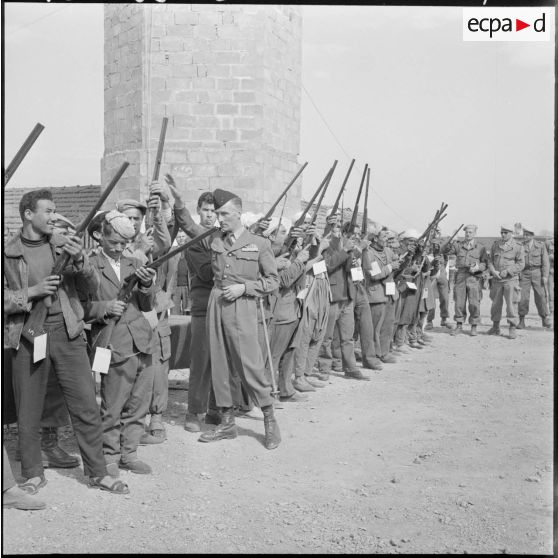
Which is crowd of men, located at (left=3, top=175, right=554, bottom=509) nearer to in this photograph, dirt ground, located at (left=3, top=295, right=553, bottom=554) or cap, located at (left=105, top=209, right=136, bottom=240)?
cap, located at (left=105, top=209, right=136, bottom=240)

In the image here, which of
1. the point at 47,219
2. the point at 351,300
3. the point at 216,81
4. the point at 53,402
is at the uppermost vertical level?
the point at 216,81

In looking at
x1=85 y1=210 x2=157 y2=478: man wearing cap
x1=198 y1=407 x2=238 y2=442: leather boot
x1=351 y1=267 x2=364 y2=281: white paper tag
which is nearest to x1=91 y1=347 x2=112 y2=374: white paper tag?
x1=85 y1=210 x2=157 y2=478: man wearing cap

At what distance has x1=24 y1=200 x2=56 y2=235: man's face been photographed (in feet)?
15.1

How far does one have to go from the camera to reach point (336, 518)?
4484 millimetres

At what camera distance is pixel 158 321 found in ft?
19.7

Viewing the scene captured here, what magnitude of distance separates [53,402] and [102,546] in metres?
1.57

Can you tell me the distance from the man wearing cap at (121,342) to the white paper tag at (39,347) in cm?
47

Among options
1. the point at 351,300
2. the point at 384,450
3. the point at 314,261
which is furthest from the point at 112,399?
the point at 351,300

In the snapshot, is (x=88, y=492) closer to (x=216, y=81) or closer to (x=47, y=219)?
(x=47, y=219)

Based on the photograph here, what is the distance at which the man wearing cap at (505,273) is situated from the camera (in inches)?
540

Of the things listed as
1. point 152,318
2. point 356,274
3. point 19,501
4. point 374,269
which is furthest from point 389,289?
point 19,501

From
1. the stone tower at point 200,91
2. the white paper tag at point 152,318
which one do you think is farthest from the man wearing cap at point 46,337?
the stone tower at point 200,91

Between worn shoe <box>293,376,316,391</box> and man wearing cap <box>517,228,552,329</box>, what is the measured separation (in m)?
7.18

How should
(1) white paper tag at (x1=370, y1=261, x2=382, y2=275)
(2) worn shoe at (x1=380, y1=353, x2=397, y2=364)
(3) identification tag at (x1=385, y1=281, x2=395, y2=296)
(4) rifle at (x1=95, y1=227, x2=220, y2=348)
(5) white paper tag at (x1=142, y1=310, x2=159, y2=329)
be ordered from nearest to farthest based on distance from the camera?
(4) rifle at (x1=95, y1=227, x2=220, y2=348) → (5) white paper tag at (x1=142, y1=310, x2=159, y2=329) → (1) white paper tag at (x1=370, y1=261, x2=382, y2=275) → (3) identification tag at (x1=385, y1=281, x2=395, y2=296) → (2) worn shoe at (x1=380, y1=353, x2=397, y2=364)
